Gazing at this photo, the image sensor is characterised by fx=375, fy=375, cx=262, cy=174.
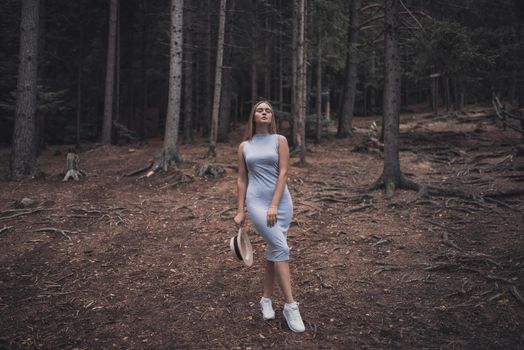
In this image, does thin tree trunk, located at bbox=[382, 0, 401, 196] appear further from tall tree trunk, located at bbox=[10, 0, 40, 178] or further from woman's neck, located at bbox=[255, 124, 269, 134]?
tall tree trunk, located at bbox=[10, 0, 40, 178]

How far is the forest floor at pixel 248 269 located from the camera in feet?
14.2

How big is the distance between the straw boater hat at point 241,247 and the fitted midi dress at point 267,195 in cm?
29

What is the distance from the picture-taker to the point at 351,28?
20.6 metres

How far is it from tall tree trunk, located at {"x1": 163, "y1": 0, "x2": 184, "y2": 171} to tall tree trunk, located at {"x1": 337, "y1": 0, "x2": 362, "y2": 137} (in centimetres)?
1125

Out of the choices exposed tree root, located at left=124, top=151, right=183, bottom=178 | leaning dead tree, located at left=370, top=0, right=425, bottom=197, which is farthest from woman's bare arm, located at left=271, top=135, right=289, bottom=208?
exposed tree root, located at left=124, top=151, right=183, bottom=178

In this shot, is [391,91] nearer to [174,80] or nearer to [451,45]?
[451,45]

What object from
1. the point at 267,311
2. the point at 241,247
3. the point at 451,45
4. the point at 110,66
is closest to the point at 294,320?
the point at 267,311

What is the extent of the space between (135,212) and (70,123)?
73.8 ft

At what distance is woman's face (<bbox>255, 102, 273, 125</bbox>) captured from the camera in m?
4.32

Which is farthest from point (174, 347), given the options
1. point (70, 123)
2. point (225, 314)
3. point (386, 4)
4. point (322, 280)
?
point (70, 123)

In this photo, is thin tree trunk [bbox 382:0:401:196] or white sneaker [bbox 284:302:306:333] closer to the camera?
white sneaker [bbox 284:302:306:333]

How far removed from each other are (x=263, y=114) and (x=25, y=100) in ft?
33.5

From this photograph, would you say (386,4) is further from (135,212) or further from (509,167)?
(135,212)

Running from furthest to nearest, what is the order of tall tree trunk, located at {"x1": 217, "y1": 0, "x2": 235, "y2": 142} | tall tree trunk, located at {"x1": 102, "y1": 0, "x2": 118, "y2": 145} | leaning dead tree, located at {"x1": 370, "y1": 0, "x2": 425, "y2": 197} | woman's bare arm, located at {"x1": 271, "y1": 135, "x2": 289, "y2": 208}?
1. tall tree trunk, located at {"x1": 217, "y1": 0, "x2": 235, "y2": 142}
2. tall tree trunk, located at {"x1": 102, "y1": 0, "x2": 118, "y2": 145}
3. leaning dead tree, located at {"x1": 370, "y1": 0, "x2": 425, "y2": 197}
4. woman's bare arm, located at {"x1": 271, "y1": 135, "x2": 289, "y2": 208}
